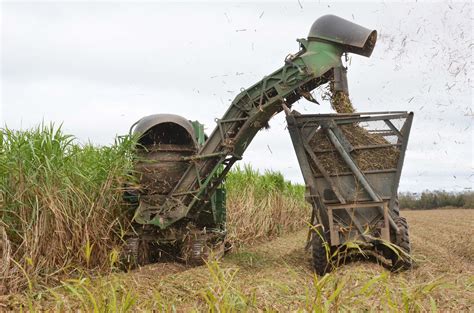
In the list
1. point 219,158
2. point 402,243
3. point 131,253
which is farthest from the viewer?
point 219,158

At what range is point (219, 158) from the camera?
953 centimetres

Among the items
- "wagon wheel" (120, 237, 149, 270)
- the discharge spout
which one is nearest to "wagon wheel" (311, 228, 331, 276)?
"wagon wheel" (120, 237, 149, 270)

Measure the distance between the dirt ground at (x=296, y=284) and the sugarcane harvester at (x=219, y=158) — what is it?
1.90 feet

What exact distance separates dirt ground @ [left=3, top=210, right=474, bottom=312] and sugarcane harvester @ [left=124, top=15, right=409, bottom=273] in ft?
1.90

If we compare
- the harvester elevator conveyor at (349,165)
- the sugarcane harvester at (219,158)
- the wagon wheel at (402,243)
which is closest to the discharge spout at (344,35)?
the sugarcane harvester at (219,158)

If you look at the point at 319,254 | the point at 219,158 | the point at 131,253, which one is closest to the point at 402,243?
the point at 319,254

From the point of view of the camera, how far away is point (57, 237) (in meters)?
7.27

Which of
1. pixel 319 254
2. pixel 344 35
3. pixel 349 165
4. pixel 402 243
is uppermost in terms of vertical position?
pixel 344 35

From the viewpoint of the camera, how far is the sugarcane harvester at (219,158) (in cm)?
834

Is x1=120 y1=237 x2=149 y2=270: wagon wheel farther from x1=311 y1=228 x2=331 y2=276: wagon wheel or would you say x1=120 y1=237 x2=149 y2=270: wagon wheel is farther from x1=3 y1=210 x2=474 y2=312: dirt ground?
x1=311 y1=228 x2=331 y2=276: wagon wheel

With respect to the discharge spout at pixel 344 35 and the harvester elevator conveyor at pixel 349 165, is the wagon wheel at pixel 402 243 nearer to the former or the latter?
the harvester elevator conveyor at pixel 349 165

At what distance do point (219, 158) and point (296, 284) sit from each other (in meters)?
4.30

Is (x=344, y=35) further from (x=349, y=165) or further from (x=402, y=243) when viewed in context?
(x=402, y=243)

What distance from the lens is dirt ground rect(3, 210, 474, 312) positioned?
3419mm
